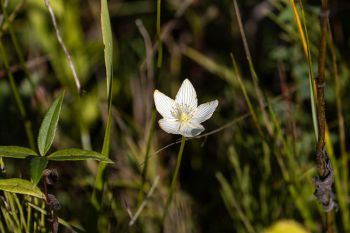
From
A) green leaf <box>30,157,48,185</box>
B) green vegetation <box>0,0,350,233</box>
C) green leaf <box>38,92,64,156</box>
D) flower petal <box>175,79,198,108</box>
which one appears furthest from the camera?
flower petal <box>175,79,198,108</box>

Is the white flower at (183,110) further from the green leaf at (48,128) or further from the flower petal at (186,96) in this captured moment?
the green leaf at (48,128)

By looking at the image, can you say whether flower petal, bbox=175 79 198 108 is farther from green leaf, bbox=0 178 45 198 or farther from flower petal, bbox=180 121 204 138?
green leaf, bbox=0 178 45 198

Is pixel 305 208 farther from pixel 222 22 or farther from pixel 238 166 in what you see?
pixel 222 22

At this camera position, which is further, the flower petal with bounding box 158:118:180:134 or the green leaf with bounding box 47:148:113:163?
the flower petal with bounding box 158:118:180:134

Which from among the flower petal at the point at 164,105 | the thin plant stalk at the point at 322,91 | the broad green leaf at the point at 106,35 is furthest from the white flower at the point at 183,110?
the thin plant stalk at the point at 322,91

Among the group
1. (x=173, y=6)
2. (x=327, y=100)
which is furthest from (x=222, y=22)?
(x=327, y=100)

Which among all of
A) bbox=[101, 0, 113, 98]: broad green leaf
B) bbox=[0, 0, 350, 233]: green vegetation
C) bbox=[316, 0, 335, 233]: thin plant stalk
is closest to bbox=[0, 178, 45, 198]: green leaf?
bbox=[0, 0, 350, 233]: green vegetation

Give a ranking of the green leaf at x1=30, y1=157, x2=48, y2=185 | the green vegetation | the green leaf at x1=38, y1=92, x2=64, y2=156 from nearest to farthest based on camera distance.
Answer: the green leaf at x1=30, y1=157, x2=48, y2=185
the green leaf at x1=38, y1=92, x2=64, y2=156
the green vegetation

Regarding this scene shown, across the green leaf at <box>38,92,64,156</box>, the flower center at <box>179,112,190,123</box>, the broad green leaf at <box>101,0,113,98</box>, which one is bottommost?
the green leaf at <box>38,92,64,156</box>
